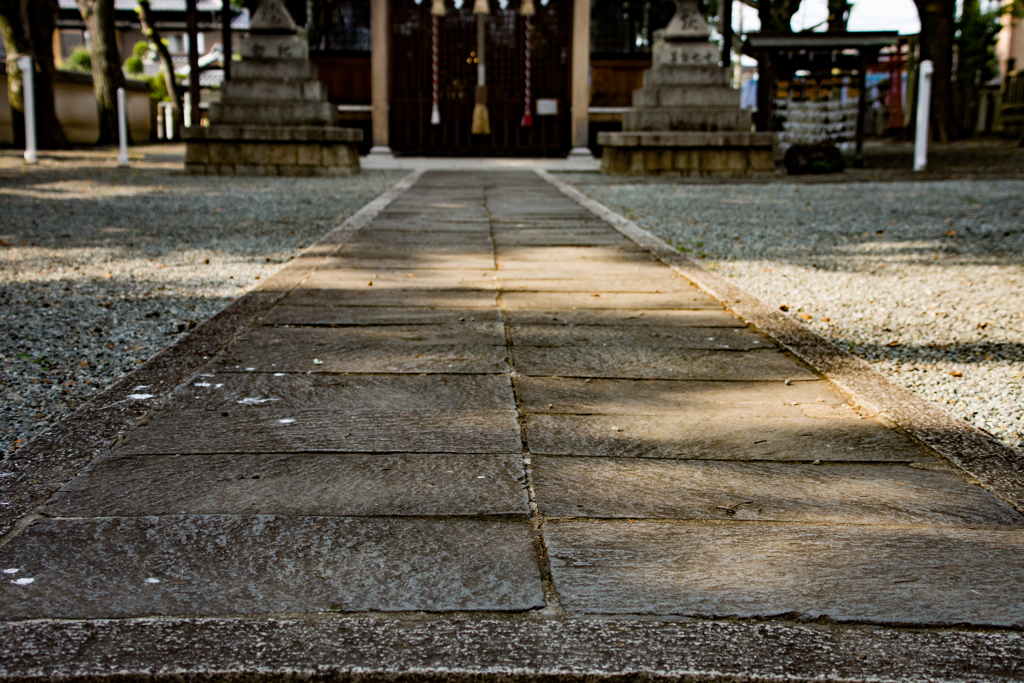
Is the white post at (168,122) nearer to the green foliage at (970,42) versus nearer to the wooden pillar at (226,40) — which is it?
the wooden pillar at (226,40)

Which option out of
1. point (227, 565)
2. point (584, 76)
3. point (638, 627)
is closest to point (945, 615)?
point (638, 627)

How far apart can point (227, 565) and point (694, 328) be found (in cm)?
251

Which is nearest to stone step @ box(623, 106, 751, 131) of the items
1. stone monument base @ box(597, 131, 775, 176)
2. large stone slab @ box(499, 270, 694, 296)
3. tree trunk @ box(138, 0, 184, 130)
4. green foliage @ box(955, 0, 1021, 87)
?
stone monument base @ box(597, 131, 775, 176)

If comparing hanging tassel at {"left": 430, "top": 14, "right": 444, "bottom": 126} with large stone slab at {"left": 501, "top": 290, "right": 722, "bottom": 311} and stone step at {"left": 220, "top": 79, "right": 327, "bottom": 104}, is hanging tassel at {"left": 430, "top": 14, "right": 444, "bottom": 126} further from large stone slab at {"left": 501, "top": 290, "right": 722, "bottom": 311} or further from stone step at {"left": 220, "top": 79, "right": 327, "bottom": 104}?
large stone slab at {"left": 501, "top": 290, "right": 722, "bottom": 311}

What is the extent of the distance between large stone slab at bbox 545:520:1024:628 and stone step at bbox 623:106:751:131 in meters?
10.8

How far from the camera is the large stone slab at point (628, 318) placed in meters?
3.85

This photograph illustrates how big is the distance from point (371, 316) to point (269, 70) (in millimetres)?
9343

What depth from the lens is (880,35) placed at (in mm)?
12430

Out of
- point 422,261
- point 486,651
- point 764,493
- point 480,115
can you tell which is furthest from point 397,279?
point 480,115

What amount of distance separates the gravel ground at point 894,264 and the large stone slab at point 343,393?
4.78ft

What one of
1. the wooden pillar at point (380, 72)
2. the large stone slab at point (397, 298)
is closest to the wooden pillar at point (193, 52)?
the wooden pillar at point (380, 72)

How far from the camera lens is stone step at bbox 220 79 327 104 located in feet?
39.7

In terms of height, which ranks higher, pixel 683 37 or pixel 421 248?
pixel 683 37

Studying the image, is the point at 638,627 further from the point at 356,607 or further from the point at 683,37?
the point at 683,37
